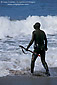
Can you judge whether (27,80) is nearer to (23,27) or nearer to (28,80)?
(28,80)

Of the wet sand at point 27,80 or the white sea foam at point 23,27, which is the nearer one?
the wet sand at point 27,80

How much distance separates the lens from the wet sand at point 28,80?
31.4 feet

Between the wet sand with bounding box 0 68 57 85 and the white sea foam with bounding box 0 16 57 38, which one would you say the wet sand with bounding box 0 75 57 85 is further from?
the white sea foam with bounding box 0 16 57 38

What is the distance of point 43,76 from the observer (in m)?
10.5

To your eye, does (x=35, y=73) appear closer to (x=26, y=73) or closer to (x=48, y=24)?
(x=26, y=73)

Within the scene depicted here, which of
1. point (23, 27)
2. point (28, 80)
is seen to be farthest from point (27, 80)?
point (23, 27)

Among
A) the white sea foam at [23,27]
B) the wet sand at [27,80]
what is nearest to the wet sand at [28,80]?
the wet sand at [27,80]

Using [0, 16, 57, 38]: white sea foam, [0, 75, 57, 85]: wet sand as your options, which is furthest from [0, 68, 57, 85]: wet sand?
[0, 16, 57, 38]: white sea foam

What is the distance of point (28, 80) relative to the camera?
32.7ft

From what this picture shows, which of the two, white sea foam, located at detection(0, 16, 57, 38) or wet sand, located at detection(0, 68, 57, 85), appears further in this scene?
white sea foam, located at detection(0, 16, 57, 38)

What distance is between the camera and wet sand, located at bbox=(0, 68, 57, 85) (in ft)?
31.4

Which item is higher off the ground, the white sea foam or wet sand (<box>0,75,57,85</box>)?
wet sand (<box>0,75,57,85</box>)

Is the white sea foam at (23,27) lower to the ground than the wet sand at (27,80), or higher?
lower

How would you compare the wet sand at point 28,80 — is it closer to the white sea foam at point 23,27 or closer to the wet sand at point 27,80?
the wet sand at point 27,80
